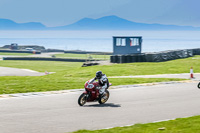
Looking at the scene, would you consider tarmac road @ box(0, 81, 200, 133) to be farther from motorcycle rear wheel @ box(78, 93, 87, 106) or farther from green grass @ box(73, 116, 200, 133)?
green grass @ box(73, 116, 200, 133)

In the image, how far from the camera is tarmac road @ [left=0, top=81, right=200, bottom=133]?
11.8m

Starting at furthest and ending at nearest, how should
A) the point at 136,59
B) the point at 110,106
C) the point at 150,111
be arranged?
the point at 136,59
the point at 110,106
the point at 150,111

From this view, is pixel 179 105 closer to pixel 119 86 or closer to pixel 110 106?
pixel 110 106

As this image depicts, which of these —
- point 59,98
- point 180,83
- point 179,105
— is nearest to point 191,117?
point 179,105

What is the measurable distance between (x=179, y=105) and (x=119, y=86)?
20.9 ft

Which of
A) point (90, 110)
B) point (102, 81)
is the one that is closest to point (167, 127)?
point (90, 110)

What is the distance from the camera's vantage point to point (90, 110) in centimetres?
1446

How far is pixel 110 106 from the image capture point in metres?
15.5

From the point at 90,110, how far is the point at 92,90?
1.25m

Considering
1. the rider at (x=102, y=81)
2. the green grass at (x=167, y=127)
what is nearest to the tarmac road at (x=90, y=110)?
the rider at (x=102, y=81)

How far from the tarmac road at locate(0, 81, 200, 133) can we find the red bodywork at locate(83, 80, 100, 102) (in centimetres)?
32

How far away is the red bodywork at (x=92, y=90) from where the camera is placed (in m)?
15.4

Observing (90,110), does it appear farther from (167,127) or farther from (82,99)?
(167,127)

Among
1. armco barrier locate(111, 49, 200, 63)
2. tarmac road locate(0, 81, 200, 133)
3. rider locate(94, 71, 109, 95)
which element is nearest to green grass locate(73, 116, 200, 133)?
tarmac road locate(0, 81, 200, 133)
